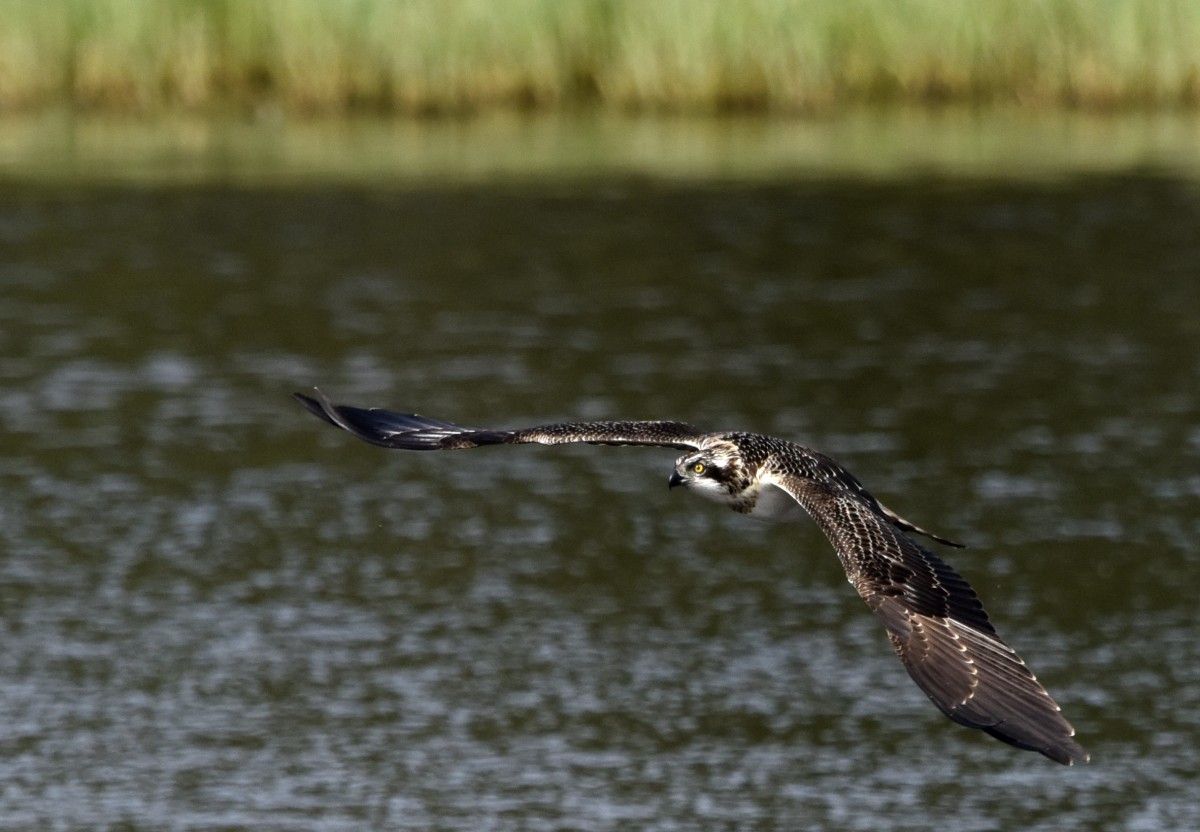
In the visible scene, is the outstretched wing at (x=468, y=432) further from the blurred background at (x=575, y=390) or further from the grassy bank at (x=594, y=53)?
the grassy bank at (x=594, y=53)

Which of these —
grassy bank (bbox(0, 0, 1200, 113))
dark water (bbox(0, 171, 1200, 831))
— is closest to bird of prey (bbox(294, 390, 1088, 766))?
dark water (bbox(0, 171, 1200, 831))

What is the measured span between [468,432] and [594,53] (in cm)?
2419

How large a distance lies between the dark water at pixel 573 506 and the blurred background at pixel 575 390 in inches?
2.1

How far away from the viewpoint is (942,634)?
8.76 meters

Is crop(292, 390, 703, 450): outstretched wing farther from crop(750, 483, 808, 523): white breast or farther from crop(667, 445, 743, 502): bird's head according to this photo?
crop(750, 483, 808, 523): white breast

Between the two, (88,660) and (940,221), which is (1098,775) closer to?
(88,660)

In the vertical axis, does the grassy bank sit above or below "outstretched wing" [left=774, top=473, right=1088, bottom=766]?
above

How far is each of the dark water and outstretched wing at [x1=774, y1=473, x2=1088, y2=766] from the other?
3978mm

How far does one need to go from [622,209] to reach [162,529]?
13.3 meters

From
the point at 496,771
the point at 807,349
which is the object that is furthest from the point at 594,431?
the point at 807,349

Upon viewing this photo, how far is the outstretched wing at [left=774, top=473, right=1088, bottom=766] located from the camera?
802cm

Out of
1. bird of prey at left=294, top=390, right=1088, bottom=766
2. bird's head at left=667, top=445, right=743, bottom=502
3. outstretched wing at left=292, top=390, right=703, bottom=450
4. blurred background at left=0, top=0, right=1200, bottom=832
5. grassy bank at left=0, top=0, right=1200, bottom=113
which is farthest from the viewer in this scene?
grassy bank at left=0, top=0, right=1200, bottom=113

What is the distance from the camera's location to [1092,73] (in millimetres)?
33625

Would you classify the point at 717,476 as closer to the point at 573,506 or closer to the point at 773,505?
the point at 773,505
